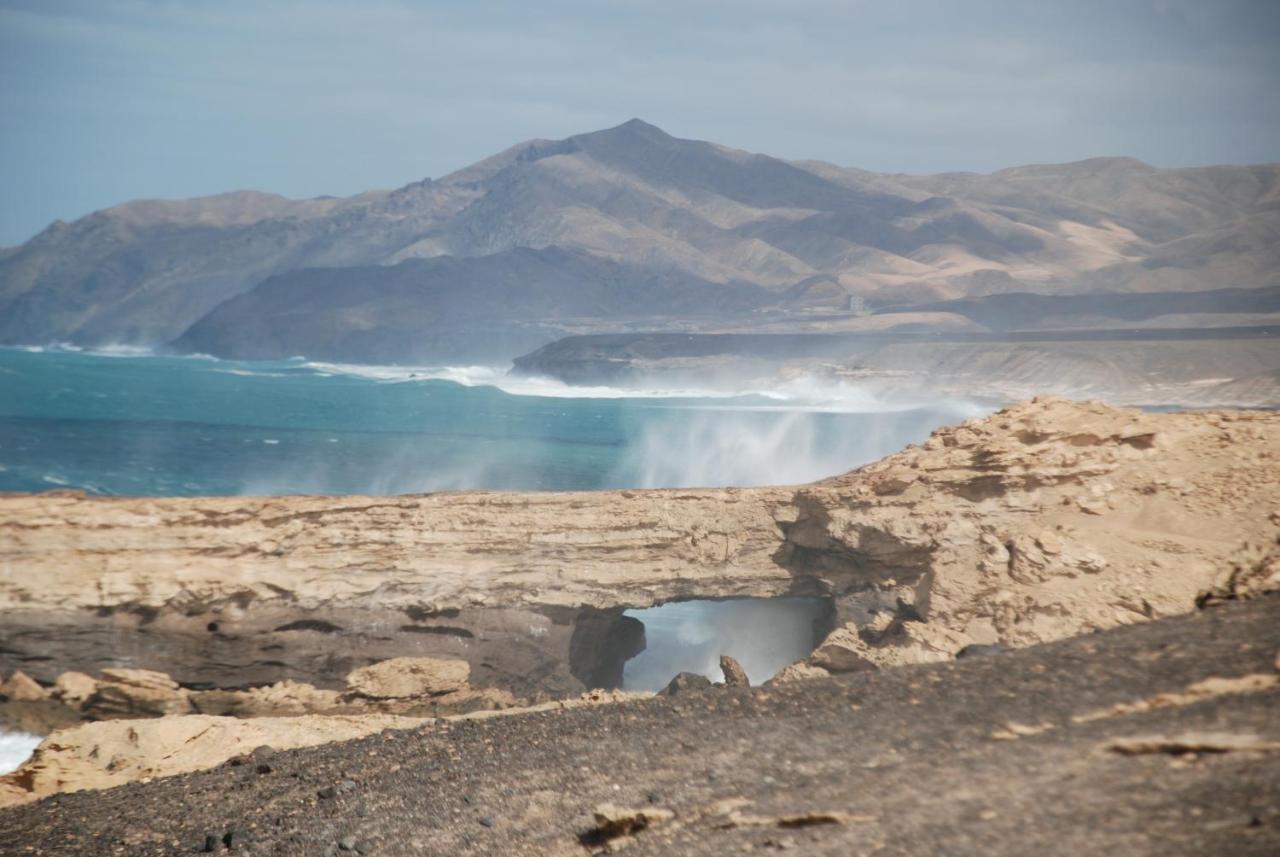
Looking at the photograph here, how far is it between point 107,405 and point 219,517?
61.7 m

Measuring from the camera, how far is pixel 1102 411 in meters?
11.3

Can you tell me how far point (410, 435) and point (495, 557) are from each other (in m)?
42.5

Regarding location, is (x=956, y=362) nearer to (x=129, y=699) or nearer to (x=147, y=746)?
(x=129, y=699)

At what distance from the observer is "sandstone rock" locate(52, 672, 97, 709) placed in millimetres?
11750

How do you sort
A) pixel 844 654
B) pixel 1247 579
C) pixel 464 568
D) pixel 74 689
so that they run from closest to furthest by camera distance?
1. pixel 1247 579
2. pixel 844 654
3. pixel 74 689
4. pixel 464 568

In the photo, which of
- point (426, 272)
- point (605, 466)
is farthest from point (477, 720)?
point (426, 272)

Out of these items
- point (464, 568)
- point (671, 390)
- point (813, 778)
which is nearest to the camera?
point (813, 778)

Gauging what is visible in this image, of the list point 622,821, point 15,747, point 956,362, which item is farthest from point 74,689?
point 956,362

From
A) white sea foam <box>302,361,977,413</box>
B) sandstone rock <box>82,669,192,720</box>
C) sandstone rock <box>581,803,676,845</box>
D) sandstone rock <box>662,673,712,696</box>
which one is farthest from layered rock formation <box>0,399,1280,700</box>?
white sea foam <box>302,361,977,413</box>

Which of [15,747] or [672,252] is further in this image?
[672,252]

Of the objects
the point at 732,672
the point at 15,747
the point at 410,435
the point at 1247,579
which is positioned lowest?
the point at 410,435

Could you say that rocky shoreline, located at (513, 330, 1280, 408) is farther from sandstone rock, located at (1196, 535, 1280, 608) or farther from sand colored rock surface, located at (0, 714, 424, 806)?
sand colored rock surface, located at (0, 714, 424, 806)

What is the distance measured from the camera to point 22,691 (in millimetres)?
11828

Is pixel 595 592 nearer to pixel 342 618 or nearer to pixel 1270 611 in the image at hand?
pixel 342 618
